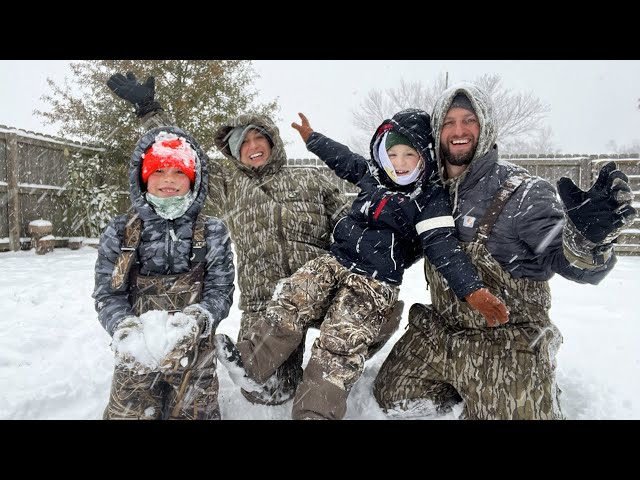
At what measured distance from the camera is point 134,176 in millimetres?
2357

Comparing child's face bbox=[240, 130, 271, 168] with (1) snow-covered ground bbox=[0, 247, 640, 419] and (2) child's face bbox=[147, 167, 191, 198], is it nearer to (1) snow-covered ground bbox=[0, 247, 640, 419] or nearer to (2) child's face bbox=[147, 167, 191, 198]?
(2) child's face bbox=[147, 167, 191, 198]

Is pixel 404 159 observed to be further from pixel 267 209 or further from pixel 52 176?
pixel 52 176

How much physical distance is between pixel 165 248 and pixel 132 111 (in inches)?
342

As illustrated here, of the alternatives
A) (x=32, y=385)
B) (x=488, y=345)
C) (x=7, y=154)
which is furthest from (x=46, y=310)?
(x=7, y=154)

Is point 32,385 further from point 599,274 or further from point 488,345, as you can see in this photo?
point 599,274

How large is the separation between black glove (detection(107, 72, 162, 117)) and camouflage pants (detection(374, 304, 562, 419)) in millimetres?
2453

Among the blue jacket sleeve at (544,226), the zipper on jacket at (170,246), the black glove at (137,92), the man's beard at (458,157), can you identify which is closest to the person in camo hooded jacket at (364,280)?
the man's beard at (458,157)

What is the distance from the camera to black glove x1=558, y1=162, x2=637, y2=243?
187 centimetres

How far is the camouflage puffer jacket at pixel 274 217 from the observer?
9.87 ft

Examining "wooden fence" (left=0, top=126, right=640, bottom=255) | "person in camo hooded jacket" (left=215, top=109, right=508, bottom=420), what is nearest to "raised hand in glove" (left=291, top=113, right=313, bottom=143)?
"person in camo hooded jacket" (left=215, top=109, right=508, bottom=420)

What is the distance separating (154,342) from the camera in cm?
202

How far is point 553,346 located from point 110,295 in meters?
2.41

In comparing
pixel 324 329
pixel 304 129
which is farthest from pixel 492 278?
pixel 304 129

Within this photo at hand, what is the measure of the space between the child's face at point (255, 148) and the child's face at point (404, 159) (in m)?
0.98
